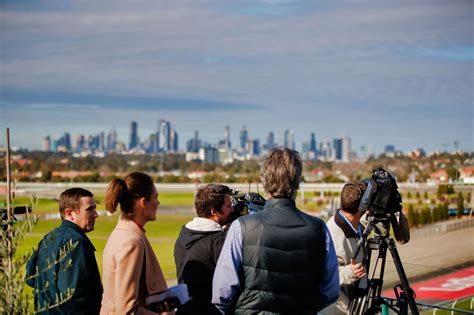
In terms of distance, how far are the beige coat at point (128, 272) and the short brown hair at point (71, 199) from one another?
50cm

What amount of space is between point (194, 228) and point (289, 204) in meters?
1.23

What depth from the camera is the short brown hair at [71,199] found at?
4402mm

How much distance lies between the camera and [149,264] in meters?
3.92

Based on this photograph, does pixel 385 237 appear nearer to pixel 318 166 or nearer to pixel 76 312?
pixel 76 312

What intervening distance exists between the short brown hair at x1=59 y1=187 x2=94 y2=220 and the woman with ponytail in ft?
1.40

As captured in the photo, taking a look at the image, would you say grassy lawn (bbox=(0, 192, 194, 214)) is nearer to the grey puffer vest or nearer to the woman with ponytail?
the woman with ponytail

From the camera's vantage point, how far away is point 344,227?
198 inches

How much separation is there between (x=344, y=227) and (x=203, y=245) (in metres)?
1.04

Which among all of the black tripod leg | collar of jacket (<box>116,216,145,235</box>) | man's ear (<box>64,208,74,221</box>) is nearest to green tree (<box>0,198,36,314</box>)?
collar of jacket (<box>116,216,145,235</box>)

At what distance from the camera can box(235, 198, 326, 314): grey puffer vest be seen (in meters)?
3.46

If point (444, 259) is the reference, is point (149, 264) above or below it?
above

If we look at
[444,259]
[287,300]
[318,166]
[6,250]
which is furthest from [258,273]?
[318,166]

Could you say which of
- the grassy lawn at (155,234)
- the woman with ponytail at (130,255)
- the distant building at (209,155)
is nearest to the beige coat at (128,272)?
the woman with ponytail at (130,255)

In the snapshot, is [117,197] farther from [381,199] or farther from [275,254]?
[381,199]
